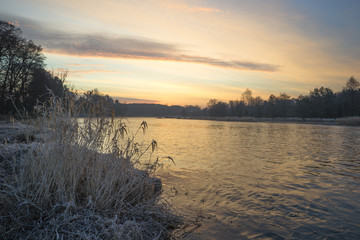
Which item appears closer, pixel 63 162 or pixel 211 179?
pixel 63 162

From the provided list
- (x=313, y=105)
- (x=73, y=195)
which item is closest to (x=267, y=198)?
(x=73, y=195)

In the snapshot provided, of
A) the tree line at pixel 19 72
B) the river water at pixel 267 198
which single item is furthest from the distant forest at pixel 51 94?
the river water at pixel 267 198

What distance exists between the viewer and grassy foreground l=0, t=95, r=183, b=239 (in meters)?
3.37

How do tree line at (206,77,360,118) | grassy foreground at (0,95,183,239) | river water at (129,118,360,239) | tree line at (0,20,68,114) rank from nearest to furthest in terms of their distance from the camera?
1. grassy foreground at (0,95,183,239)
2. river water at (129,118,360,239)
3. tree line at (0,20,68,114)
4. tree line at (206,77,360,118)

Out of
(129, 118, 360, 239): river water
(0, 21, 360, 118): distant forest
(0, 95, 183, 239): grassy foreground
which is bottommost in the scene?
(129, 118, 360, 239): river water

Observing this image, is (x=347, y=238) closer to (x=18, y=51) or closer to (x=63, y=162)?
(x=63, y=162)

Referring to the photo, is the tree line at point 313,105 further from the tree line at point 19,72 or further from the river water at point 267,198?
the tree line at point 19,72

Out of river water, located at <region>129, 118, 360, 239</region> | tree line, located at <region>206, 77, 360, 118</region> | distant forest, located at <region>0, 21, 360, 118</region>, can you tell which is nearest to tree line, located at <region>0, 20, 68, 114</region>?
distant forest, located at <region>0, 21, 360, 118</region>

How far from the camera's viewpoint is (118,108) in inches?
229

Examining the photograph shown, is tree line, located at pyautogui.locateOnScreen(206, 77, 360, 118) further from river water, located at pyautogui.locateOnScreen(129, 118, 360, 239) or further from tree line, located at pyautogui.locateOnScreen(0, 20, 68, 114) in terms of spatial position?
tree line, located at pyautogui.locateOnScreen(0, 20, 68, 114)

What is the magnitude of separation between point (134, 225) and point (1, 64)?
39.4m

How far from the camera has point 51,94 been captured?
4664 mm

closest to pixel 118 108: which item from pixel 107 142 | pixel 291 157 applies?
pixel 107 142

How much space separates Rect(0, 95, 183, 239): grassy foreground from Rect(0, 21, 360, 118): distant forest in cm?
60
